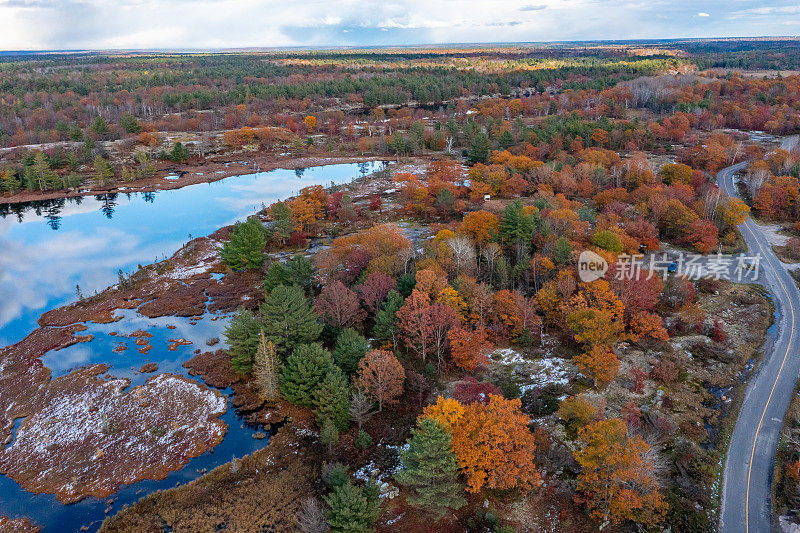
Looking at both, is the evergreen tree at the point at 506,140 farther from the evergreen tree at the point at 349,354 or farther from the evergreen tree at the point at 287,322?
the evergreen tree at the point at 349,354

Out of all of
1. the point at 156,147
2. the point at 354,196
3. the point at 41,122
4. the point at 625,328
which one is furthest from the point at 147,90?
the point at 625,328

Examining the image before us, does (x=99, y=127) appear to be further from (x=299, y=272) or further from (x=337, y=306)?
(x=337, y=306)

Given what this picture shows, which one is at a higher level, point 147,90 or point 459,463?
point 147,90

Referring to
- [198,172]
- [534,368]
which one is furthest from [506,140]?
[534,368]

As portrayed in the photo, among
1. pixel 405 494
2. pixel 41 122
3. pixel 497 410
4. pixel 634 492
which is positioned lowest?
pixel 405 494

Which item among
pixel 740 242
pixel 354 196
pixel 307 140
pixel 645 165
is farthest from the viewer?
pixel 307 140

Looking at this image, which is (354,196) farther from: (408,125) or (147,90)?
(147,90)

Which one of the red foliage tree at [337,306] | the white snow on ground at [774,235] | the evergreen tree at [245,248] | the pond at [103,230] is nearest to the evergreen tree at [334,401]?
the red foliage tree at [337,306]
